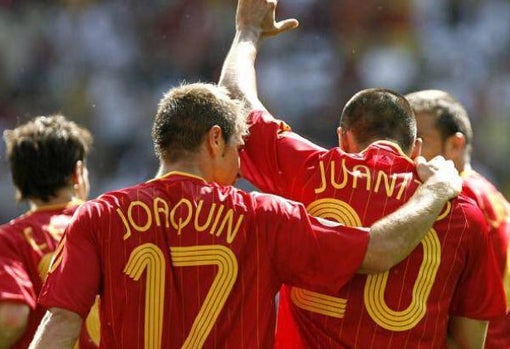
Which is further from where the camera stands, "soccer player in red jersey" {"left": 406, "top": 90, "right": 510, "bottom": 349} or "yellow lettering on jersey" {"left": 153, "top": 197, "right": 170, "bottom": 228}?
"soccer player in red jersey" {"left": 406, "top": 90, "right": 510, "bottom": 349}

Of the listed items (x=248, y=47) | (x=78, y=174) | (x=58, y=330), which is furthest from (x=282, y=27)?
(x=58, y=330)

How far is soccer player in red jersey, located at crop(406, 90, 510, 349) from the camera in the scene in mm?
5773

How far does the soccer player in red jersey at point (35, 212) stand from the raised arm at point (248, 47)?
113cm

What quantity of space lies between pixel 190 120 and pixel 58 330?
95 centimetres

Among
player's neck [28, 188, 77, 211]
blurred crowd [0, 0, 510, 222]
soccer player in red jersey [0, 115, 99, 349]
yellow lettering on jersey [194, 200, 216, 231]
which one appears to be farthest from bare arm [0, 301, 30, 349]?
blurred crowd [0, 0, 510, 222]

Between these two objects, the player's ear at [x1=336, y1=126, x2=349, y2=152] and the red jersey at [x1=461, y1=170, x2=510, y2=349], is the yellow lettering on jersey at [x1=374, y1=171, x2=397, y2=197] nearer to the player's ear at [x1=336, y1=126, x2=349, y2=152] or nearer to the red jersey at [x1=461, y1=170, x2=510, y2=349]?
the player's ear at [x1=336, y1=126, x2=349, y2=152]

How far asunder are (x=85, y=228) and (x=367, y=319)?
1.18 metres

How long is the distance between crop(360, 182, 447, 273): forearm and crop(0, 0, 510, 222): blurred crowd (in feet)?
23.7

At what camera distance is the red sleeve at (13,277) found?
17.3ft

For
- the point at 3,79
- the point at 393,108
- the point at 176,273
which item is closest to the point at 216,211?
the point at 176,273

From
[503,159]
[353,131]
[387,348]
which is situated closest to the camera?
[387,348]

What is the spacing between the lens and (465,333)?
15.4 ft

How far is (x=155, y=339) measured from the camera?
423 centimetres

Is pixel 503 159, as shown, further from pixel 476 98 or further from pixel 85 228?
pixel 85 228
